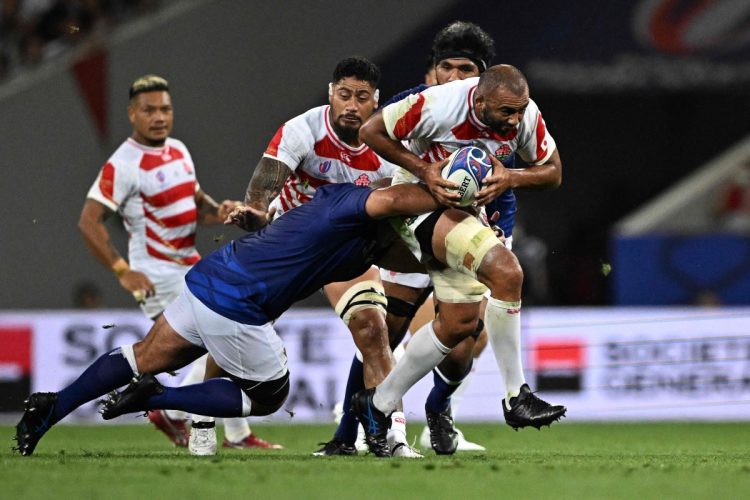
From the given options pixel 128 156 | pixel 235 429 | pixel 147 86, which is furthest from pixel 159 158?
pixel 235 429

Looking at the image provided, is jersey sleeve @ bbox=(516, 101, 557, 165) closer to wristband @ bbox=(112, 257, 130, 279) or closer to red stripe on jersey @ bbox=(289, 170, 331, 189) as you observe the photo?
red stripe on jersey @ bbox=(289, 170, 331, 189)

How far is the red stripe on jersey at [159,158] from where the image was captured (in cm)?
873

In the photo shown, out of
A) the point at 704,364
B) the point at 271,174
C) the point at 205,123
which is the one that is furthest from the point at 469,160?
the point at 205,123

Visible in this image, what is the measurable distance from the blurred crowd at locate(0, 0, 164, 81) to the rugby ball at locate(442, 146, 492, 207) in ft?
35.0

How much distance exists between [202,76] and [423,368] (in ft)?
34.4

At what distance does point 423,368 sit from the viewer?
6184mm

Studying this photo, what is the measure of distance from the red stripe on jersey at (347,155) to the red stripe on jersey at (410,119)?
44.2 inches

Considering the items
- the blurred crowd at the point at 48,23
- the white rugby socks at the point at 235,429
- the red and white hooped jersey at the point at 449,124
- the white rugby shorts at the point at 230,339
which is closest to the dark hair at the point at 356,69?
the red and white hooped jersey at the point at 449,124

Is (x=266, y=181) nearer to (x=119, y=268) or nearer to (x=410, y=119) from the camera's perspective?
(x=410, y=119)

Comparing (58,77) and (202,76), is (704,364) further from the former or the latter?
(58,77)

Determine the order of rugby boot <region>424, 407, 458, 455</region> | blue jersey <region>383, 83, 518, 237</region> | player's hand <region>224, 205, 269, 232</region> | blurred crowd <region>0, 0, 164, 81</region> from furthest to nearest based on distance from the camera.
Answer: blurred crowd <region>0, 0, 164, 81</region>, blue jersey <region>383, 83, 518, 237</region>, rugby boot <region>424, 407, 458, 455</region>, player's hand <region>224, 205, 269, 232</region>

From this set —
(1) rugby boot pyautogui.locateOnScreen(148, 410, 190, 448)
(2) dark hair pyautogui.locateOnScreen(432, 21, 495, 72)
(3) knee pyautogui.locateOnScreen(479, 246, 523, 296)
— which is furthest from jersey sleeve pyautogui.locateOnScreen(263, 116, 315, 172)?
(1) rugby boot pyautogui.locateOnScreen(148, 410, 190, 448)

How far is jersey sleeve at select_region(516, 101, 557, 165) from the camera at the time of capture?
638 cm

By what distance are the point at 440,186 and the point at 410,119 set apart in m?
0.41
